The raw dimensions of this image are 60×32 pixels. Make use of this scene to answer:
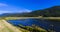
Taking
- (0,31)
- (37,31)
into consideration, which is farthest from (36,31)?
(0,31)

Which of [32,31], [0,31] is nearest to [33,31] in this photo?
[32,31]

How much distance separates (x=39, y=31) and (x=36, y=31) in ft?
2.13

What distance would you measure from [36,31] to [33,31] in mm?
656

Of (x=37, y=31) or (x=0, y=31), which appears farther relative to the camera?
(x=37, y=31)

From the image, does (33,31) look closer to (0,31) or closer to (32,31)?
(32,31)

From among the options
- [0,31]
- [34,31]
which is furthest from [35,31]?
[0,31]

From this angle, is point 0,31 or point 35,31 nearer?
point 0,31

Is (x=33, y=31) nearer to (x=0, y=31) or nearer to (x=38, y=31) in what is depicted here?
(x=38, y=31)

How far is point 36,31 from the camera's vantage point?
109 ft

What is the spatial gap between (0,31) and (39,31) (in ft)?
34.1

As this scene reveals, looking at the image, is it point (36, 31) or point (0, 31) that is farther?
point (36, 31)

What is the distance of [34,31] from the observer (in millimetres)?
33438

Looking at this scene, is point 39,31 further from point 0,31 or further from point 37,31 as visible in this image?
point 0,31

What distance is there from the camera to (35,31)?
33.5 metres
